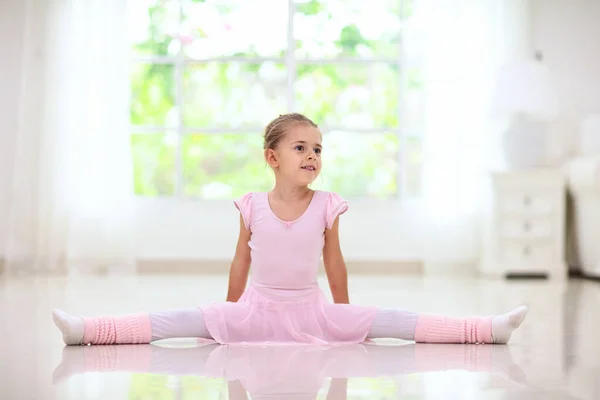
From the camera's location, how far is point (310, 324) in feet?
6.82

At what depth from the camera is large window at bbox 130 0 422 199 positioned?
223 inches

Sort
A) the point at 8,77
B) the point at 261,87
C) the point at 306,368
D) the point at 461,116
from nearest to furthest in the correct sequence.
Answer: the point at 306,368, the point at 461,116, the point at 8,77, the point at 261,87

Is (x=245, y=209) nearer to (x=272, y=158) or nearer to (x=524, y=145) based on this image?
(x=272, y=158)

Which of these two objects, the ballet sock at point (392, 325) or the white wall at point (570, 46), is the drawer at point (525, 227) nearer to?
the white wall at point (570, 46)

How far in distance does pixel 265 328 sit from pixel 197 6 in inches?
159

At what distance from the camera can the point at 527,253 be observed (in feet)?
16.2

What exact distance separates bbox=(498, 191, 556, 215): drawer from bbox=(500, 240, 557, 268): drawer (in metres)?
0.18

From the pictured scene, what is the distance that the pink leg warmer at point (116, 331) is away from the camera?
2.01 m

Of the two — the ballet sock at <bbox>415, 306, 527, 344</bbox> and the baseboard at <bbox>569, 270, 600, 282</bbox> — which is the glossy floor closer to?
the ballet sock at <bbox>415, 306, 527, 344</bbox>

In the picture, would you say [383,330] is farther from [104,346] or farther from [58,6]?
[58,6]

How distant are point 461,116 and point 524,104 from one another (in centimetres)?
45

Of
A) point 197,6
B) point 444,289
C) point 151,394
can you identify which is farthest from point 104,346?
point 197,6

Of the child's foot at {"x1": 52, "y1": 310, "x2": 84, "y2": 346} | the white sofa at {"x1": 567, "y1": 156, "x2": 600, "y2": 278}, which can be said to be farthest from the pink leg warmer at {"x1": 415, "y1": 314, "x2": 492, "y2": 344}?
the white sofa at {"x1": 567, "y1": 156, "x2": 600, "y2": 278}

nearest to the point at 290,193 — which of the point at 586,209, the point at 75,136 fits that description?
the point at 586,209
